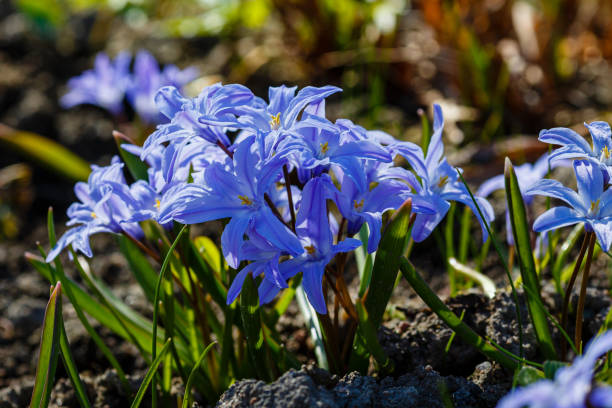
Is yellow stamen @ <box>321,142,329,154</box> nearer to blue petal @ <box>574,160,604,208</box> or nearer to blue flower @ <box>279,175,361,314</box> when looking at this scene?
blue flower @ <box>279,175,361,314</box>

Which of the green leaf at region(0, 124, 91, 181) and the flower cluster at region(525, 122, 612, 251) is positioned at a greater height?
the green leaf at region(0, 124, 91, 181)

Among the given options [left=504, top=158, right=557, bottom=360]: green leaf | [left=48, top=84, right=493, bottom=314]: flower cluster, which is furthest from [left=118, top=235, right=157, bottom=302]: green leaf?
[left=504, top=158, right=557, bottom=360]: green leaf

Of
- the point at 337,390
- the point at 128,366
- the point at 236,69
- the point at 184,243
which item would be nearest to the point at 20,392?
the point at 128,366

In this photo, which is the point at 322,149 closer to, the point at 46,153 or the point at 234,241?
the point at 234,241

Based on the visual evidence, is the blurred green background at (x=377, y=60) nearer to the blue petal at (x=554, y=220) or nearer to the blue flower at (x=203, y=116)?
the blue petal at (x=554, y=220)

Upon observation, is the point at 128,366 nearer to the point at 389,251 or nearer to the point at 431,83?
the point at 389,251

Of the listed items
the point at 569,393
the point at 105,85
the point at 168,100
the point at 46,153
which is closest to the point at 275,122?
the point at 168,100
